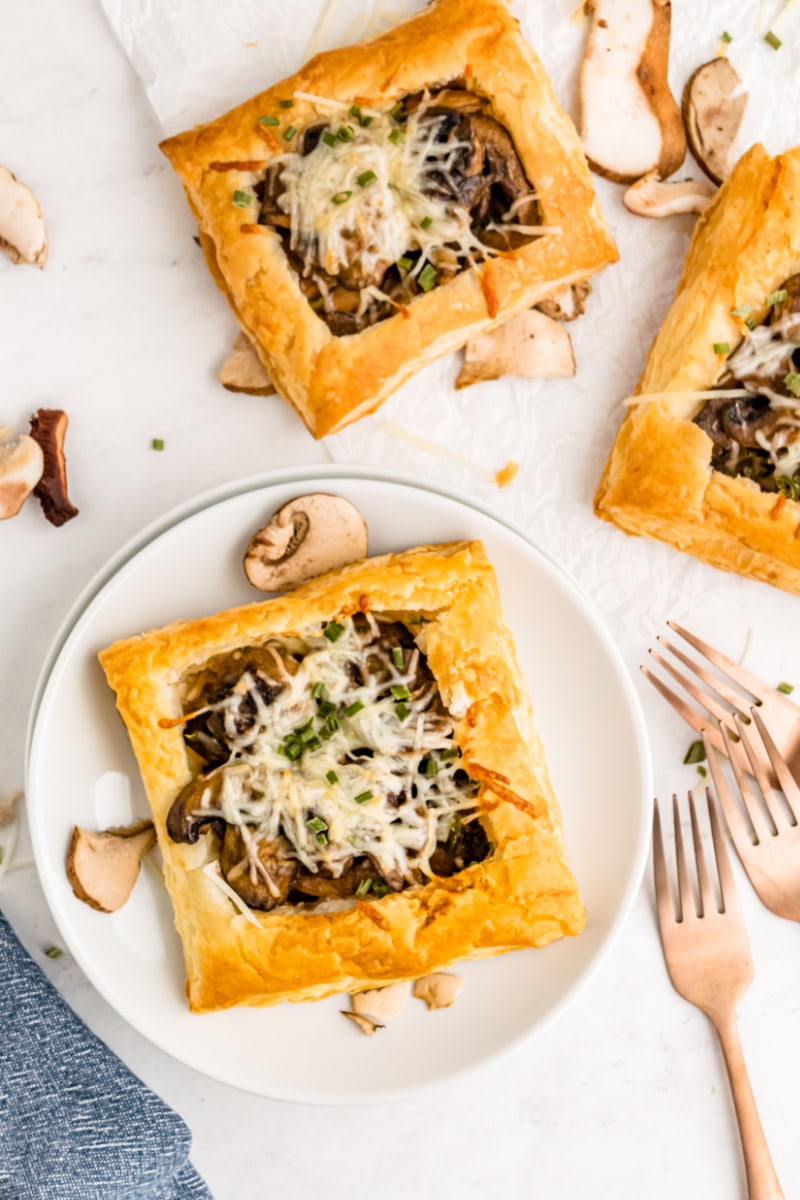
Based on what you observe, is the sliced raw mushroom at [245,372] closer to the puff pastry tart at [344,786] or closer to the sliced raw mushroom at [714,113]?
the puff pastry tart at [344,786]

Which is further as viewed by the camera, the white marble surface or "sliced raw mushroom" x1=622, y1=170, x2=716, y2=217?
"sliced raw mushroom" x1=622, y1=170, x2=716, y2=217

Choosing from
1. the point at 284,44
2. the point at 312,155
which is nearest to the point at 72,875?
the point at 312,155

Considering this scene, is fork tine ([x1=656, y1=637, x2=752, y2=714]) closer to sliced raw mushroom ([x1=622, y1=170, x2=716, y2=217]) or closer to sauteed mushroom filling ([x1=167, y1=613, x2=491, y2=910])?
sauteed mushroom filling ([x1=167, y1=613, x2=491, y2=910])

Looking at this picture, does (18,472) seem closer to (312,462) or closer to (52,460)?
(52,460)

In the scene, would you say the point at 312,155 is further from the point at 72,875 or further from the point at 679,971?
the point at 679,971

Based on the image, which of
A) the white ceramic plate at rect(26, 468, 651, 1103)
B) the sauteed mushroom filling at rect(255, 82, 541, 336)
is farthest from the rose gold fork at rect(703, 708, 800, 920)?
the sauteed mushroom filling at rect(255, 82, 541, 336)

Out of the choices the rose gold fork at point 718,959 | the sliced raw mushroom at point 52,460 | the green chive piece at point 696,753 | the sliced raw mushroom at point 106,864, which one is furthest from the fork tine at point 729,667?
the sliced raw mushroom at point 52,460
